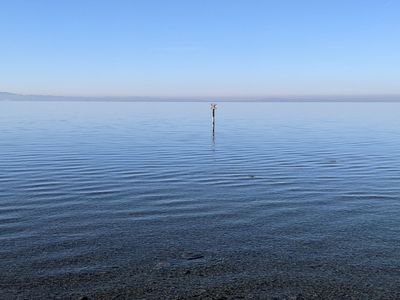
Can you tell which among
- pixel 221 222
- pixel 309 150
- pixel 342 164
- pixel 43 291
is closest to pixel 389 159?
pixel 342 164

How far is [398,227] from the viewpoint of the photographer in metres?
18.5

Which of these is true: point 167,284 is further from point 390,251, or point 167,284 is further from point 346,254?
point 390,251

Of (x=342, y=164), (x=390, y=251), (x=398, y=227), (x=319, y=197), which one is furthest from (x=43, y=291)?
(x=342, y=164)

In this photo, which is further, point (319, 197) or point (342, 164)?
point (342, 164)

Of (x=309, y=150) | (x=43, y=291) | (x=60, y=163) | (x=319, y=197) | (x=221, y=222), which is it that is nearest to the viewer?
(x=43, y=291)

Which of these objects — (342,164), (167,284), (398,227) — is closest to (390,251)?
(398,227)

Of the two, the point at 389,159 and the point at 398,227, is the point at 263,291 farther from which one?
the point at 389,159

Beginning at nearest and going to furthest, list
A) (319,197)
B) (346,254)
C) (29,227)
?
(346,254) < (29,227) < (319,197)

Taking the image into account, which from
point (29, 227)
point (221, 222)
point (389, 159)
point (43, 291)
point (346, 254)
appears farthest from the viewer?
point (389, 159)

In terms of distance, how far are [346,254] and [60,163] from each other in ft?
95.1

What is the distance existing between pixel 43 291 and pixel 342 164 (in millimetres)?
32439

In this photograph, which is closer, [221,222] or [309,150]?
[221,222]

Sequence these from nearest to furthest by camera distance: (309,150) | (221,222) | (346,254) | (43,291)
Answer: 1. (43,291)
2. (346,254)
3. (221,222)
4. (309,150)

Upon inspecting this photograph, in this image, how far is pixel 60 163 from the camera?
37.9 meters
